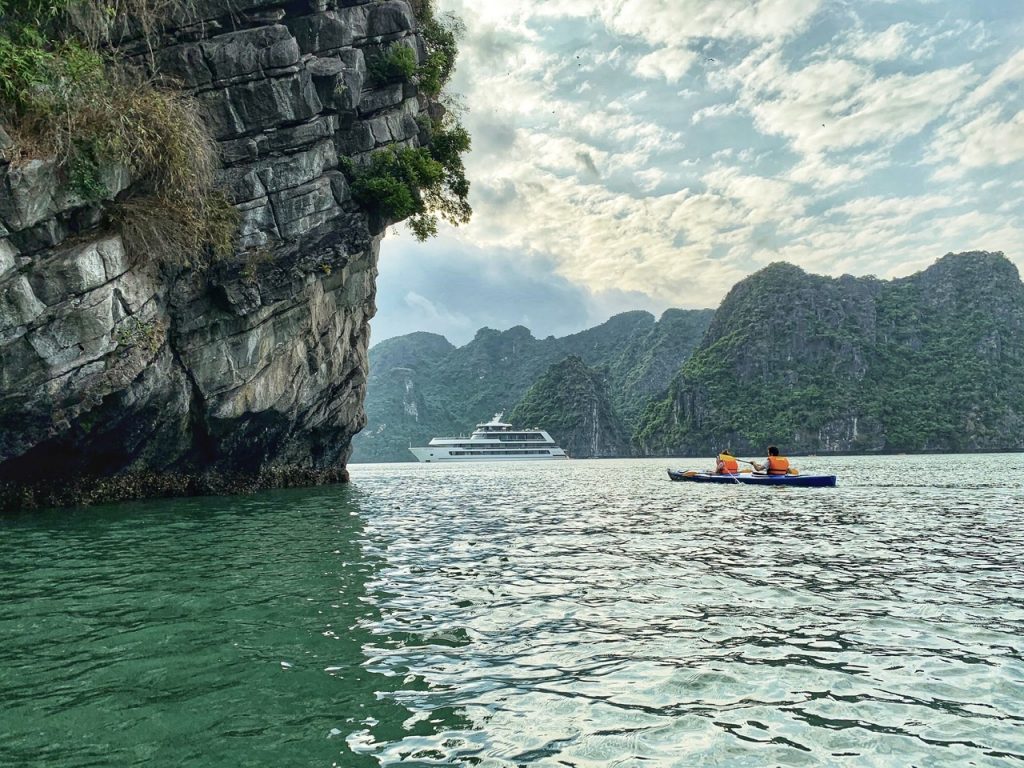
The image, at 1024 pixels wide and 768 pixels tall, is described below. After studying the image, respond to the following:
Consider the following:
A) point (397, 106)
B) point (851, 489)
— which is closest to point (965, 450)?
point (851, 489)

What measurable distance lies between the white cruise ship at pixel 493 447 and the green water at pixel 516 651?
317 ft

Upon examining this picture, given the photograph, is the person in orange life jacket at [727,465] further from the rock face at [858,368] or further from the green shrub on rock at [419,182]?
the rock face at [858,368]

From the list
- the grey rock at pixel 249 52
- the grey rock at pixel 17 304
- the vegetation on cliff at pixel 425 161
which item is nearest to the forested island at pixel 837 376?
the vegetation on cliff at pixel 425 161

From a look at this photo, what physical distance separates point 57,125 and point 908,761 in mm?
20597

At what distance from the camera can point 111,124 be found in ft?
56.7

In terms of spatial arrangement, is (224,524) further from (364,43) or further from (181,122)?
(364,43)

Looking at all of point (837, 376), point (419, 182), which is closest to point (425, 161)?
point (419, 182)

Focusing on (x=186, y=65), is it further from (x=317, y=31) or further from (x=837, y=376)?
(x=837, y=376)

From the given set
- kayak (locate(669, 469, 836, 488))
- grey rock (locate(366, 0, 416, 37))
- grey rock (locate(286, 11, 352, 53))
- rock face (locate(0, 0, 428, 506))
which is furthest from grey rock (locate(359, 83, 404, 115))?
kayak (locate(669, 469, 836, 488))

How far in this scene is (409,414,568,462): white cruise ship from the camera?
110750 millimetres

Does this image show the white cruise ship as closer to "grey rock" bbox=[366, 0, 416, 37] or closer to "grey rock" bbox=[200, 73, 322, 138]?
"grey rock" bbox=[366, 0, 416, 37]

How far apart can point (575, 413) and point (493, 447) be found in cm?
5237

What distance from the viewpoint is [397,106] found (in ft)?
88.4

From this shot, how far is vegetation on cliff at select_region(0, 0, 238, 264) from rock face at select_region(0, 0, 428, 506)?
0.62m
